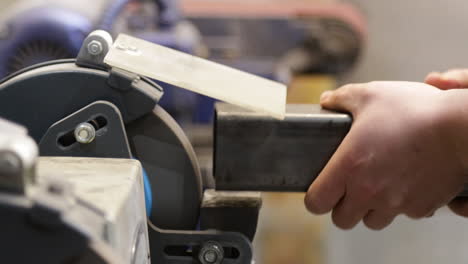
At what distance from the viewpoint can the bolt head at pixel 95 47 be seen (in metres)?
0.56

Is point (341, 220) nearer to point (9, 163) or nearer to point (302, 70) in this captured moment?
point (9, 163)

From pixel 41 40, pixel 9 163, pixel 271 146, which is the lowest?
pixel 41 40

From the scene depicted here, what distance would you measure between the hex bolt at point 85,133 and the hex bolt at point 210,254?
0.16 m

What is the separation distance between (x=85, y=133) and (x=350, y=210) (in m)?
0.27

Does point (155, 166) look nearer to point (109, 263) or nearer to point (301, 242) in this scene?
point (109, 263)

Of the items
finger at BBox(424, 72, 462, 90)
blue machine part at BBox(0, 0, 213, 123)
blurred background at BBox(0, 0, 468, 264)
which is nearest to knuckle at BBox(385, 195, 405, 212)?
finger at BBox(424, 72, 462, 90)

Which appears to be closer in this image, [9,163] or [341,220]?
[9,163]

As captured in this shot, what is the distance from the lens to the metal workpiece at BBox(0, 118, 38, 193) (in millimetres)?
331

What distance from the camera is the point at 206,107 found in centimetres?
160

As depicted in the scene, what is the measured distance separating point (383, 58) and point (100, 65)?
7.59 feet

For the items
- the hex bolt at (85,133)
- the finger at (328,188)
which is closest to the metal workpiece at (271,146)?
the finger at (328,188)

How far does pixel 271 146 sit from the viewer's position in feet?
1.85

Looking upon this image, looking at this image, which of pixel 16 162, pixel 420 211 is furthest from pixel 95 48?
pixel 420 211

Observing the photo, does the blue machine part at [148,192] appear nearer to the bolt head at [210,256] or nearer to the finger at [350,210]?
the bolt head at [210,256]
